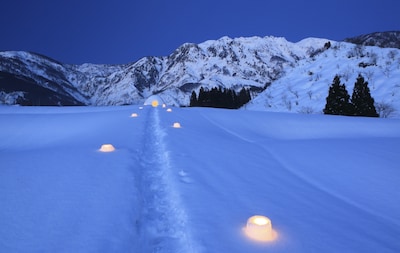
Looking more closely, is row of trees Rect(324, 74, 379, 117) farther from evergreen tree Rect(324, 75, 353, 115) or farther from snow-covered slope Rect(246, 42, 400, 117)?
snow-covered slope Rect(246, 42, 400, 117)

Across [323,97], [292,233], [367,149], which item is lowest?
[292,233]

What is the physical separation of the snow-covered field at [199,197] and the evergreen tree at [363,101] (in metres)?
11.4

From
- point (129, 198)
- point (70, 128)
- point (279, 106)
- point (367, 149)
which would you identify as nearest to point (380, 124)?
point (367, 149)

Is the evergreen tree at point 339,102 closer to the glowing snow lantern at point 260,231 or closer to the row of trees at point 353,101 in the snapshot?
the row of trees at point 353,101

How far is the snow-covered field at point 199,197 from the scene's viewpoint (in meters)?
2.29

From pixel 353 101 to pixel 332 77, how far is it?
442cm

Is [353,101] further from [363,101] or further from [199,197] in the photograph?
[199,197]

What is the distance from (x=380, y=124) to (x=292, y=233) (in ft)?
24.2

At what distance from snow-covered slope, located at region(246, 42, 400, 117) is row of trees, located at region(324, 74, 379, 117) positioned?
0.75 meters

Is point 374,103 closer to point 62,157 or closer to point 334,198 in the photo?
point 334,198

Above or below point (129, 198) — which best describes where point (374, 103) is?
above

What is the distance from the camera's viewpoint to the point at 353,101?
16547mm

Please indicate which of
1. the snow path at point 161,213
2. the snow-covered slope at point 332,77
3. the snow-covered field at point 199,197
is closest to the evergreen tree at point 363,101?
the snow-covered slope at point 332,77

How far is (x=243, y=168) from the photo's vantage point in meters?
4.34
